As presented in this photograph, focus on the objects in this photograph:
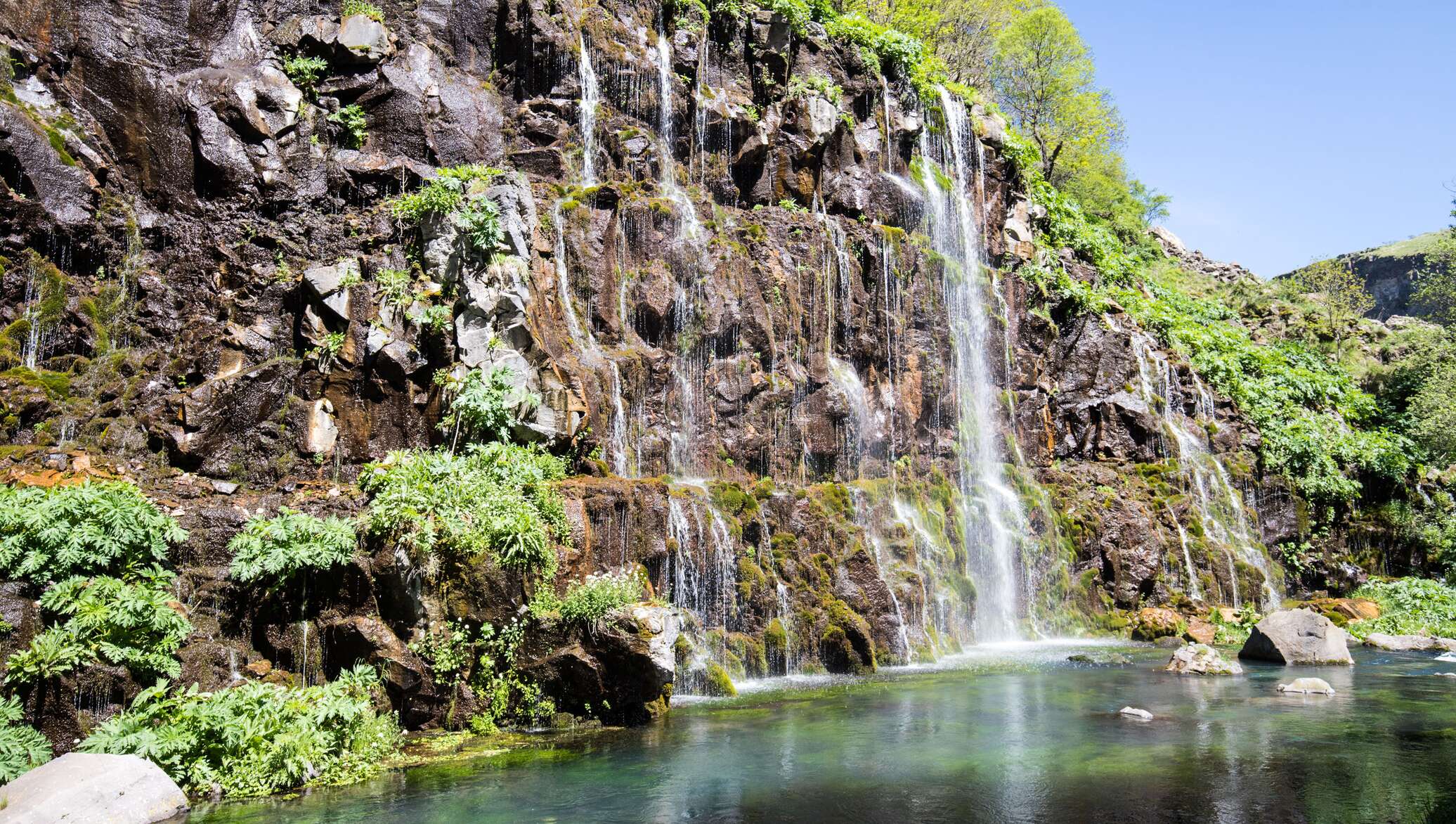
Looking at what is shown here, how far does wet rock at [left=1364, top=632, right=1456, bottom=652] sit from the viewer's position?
2298 cm

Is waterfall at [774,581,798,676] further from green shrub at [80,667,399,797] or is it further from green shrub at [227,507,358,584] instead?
green shrub at [80,667,399,797]

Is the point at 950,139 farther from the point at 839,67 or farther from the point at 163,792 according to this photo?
the point at 163,792

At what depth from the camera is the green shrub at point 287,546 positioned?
491 inches

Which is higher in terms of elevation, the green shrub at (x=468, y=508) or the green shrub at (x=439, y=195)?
the green shrub at (x=439, y=195)

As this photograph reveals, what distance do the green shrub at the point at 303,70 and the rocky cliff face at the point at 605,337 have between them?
167mm

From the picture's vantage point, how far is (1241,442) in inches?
1264

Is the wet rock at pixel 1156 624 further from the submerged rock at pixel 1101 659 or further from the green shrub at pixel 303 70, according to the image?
the green shrub at pixel 303 70

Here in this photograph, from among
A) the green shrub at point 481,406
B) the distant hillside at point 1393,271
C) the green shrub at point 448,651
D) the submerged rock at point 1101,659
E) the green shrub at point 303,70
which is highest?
the distant hillside at point 1393,271

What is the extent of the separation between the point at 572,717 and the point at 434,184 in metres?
11.8

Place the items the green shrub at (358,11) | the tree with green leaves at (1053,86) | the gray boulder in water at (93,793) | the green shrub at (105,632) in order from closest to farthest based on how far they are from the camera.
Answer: the gray boulder in water at (93,793), the green shrub at (105,632), the green shrub at (358,11), the tree with green leaves at (1053,86)

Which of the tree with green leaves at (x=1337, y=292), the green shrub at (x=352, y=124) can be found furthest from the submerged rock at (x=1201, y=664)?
the tree with green leaves at (x=1337, y=292)

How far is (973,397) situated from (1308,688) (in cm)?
1385

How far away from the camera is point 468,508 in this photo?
14031mm

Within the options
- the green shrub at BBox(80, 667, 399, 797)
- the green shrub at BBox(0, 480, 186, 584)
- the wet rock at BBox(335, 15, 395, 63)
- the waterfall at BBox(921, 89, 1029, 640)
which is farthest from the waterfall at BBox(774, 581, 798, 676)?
the wet rock at BBox(335, 15, 395, 63)
